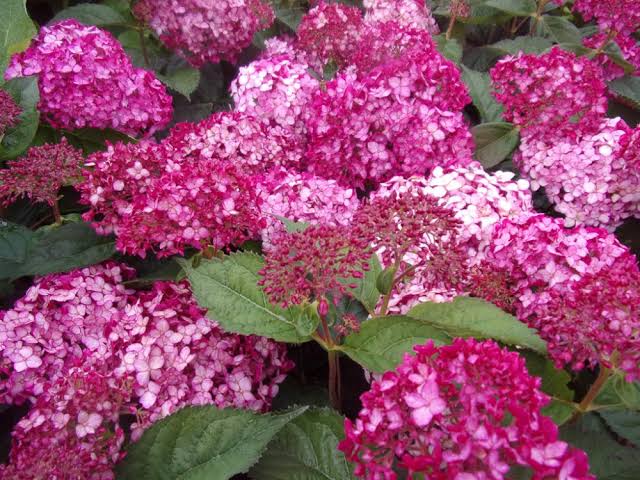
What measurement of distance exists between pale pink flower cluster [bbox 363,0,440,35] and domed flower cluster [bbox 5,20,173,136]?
40.2 inches

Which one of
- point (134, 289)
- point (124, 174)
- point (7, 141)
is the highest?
point (124, 174)

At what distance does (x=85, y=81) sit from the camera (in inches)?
68.7

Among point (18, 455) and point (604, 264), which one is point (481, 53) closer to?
point (604, 264)

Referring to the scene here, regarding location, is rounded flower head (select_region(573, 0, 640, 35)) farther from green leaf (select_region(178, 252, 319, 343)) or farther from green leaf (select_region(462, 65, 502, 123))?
green leaf (select_region(178, 252, 319, 343))

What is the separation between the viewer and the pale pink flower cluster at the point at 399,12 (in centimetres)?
245

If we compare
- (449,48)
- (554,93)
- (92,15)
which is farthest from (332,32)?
(92,15)

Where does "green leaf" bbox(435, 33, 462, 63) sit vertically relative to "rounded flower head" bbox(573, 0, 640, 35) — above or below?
below

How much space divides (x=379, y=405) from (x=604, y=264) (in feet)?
2.08

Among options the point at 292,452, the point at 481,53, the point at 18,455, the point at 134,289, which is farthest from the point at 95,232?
the point at 481,53

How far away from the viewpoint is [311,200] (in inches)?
61.6

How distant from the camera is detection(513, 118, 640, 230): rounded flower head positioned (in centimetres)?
166

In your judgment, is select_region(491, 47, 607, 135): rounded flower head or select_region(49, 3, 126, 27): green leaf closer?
select_region(491, 47, 607, 135): rounded flower head

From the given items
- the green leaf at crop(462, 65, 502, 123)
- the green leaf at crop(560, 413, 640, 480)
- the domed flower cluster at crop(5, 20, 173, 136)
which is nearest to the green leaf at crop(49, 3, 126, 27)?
→ the domed flower cluster at crop(5, 20, 173, 136)

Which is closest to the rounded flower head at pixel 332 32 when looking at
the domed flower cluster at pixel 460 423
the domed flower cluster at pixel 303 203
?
the domed flower cluster at pixel 303 203
